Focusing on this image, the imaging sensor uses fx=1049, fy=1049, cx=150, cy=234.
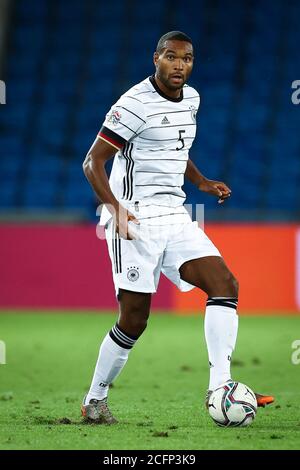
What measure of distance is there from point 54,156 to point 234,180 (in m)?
2.83

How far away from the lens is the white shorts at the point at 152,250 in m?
5.43

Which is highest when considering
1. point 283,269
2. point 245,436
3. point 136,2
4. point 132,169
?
point 136,2

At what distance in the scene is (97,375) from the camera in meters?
5.54

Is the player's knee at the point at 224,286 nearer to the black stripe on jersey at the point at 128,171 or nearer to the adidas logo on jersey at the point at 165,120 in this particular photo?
the black stripe on jersey at the point at 128,171

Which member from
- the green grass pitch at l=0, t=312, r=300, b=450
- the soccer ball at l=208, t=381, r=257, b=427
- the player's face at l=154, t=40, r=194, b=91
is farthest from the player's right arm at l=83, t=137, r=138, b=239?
the green grass pitch at l=0, t=312, r=300, b=450

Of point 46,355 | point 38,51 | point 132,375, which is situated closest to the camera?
point 132,375

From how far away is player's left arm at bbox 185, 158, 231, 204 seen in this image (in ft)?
19.3

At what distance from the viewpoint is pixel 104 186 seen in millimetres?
5273

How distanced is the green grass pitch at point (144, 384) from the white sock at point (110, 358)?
0.19 meters

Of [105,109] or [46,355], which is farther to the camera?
[105,109]

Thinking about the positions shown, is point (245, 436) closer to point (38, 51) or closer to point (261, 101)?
point (261, 101)

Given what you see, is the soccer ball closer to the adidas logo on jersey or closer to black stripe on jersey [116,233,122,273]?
black stripe on jersey [116,233,122,273]
